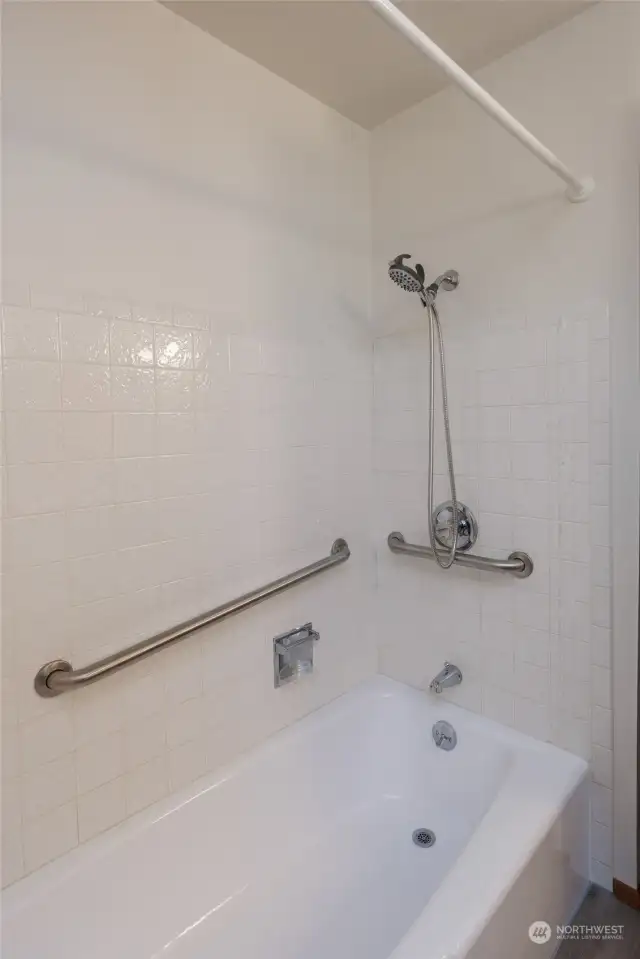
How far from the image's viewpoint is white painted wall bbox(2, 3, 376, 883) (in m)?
1.14

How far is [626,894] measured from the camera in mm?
1458

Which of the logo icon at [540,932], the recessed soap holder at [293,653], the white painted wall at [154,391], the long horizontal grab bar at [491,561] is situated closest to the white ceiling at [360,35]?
the white painted wall at [154,391]

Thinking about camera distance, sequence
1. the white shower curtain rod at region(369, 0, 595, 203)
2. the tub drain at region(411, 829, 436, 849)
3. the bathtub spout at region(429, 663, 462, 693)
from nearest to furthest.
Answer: the white shower curtain rod at region(369, 0, 595, 203), the tub drain at region(411, 829, 436, 849), the bathtub spout at region(429, 663, 462, 693)

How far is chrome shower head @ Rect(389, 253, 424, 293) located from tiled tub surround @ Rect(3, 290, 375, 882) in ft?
1.18

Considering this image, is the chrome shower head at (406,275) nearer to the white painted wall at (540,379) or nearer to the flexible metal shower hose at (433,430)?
the flexible metal shower hose at (433,430)

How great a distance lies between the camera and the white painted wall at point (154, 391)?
3.74 feet

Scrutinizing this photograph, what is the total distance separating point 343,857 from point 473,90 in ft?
6.49

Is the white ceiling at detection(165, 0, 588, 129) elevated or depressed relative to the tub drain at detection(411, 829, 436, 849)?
elevated

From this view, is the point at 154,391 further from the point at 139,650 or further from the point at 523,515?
the point at 523,515

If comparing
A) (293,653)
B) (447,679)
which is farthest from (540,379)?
(293,653)

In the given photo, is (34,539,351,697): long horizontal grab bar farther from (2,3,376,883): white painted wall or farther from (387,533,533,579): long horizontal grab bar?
(387,533,533,579): long horizontal grab bar

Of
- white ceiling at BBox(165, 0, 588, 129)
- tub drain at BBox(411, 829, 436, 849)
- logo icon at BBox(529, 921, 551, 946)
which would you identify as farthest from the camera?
tub drain at BBox(411, 829, 436, 849)

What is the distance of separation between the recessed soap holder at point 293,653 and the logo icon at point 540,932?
2.77 feet

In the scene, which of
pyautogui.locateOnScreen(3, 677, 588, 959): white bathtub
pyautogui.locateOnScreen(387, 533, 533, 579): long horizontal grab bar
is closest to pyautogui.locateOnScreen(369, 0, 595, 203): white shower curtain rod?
pyautogui.locateOnScreen(387, 533, 533, 579): long horizontal grab bar
